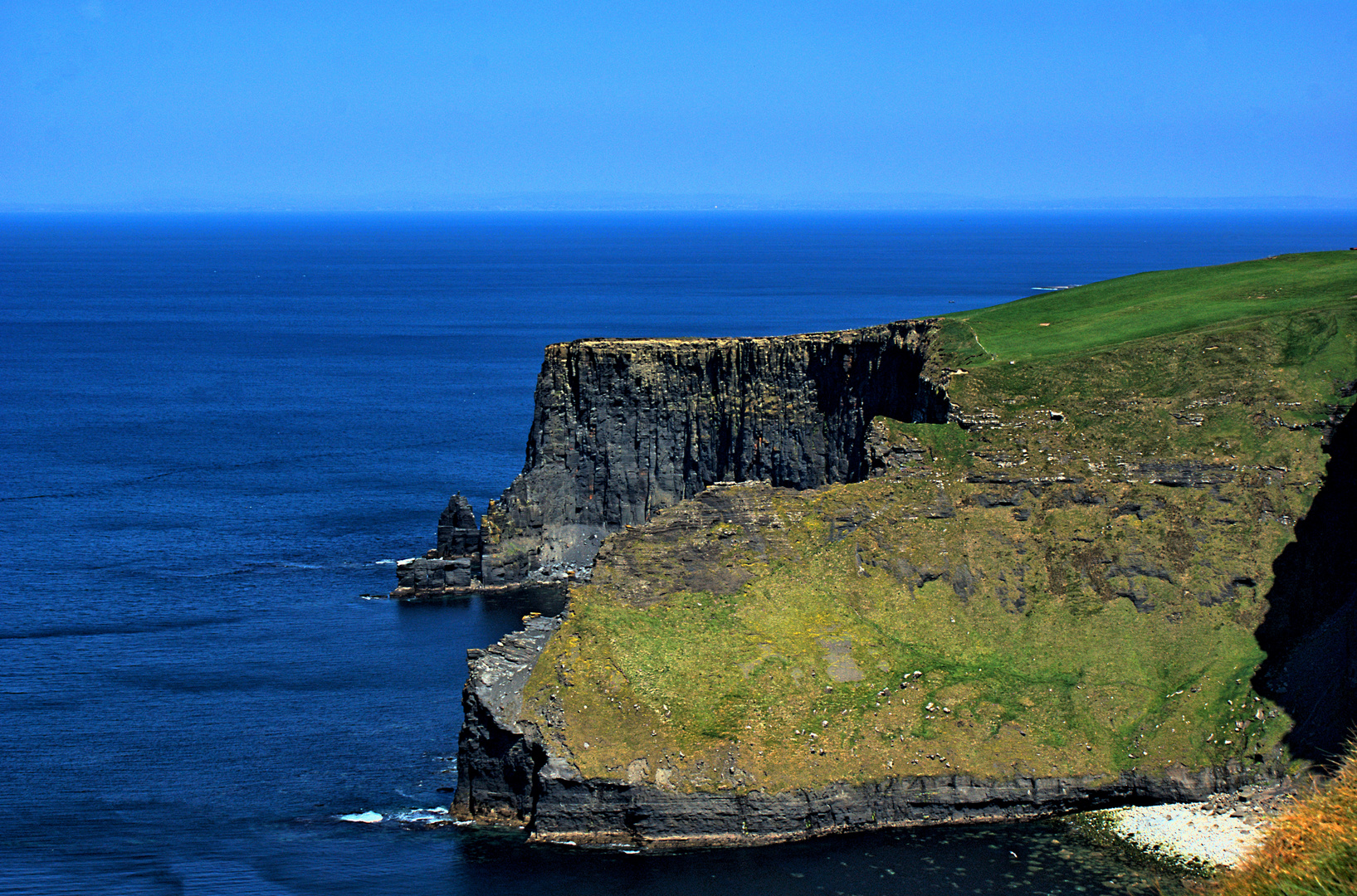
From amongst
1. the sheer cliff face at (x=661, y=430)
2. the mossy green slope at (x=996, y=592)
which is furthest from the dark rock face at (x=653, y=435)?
the mossy green slope at (x=996, y=592)

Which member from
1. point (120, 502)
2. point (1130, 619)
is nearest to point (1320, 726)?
point (1130, 619)

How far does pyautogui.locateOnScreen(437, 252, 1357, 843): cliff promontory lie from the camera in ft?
172

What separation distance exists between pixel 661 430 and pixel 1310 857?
250 ft

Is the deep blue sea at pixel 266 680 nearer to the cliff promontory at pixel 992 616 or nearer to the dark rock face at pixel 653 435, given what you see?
the cliff promontory at pixel 992 616

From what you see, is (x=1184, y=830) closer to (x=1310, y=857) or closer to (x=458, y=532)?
(x=1310, y=857)

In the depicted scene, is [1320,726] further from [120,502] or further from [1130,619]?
[120,502]

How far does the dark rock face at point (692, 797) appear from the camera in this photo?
167 feet

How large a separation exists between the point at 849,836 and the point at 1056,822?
7.53 meters

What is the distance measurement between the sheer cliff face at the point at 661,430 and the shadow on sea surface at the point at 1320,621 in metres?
34.2

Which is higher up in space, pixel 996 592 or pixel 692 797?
pixel 996 592

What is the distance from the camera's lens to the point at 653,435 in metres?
95.7

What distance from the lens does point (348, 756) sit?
60906mm

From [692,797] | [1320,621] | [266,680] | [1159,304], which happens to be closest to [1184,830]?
[1320,621]

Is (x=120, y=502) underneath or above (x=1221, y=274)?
underneath
